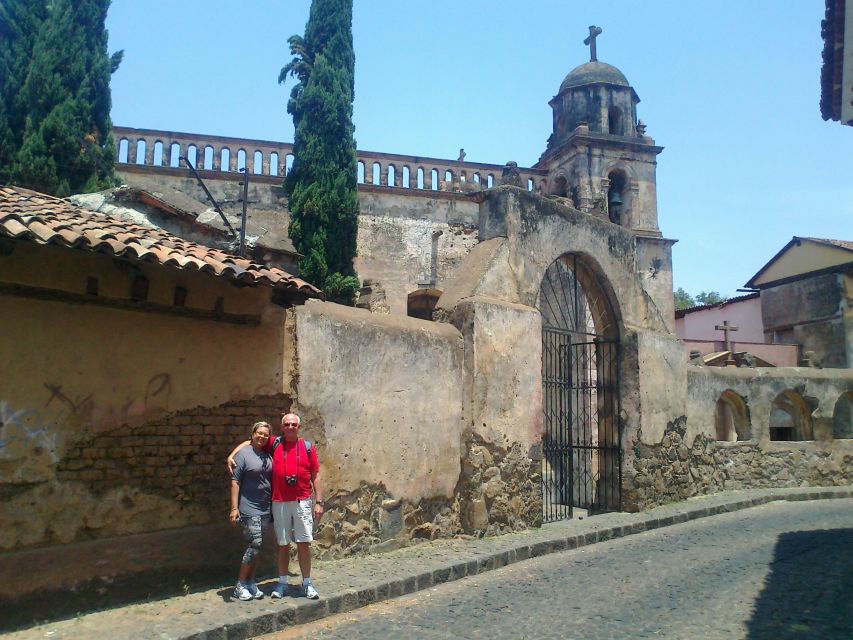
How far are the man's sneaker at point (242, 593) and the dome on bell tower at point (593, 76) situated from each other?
2227cm

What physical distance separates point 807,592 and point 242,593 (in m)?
5.20

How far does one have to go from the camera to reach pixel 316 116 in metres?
18.7

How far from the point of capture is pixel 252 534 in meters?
6.09

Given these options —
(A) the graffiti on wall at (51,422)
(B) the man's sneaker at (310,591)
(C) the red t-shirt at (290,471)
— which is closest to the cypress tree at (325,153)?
(C) the red t-shirt at (290,471)

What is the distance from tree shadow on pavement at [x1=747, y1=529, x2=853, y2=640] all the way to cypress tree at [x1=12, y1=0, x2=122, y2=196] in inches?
558

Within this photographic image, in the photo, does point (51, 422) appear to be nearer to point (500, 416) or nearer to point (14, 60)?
point (500, 416)

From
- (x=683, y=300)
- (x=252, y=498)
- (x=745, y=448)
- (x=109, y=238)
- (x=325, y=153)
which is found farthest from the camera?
(x=683, y=300)

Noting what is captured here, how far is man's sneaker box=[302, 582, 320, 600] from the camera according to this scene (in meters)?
6.06

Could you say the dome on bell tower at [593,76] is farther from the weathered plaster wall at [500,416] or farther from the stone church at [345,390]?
the weathered plaster wall at [500,416]

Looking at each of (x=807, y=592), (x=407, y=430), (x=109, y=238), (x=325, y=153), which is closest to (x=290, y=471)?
(x=407, y=430)

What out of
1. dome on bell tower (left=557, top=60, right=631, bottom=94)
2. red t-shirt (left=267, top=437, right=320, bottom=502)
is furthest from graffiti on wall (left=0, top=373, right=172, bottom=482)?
dome on bell tower (left=557, top=60, right=631, bottom=94)

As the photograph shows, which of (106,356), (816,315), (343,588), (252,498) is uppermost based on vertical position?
(816,315)

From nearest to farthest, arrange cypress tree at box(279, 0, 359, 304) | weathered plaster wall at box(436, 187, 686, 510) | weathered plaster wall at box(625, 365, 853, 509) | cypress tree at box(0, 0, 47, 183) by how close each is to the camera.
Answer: weathered plaster wall at box(436, 187, 686, 510) < weathered plaster wall at box(625, 365, 853, 509) < cypress tree at box(0, 0, 47, 183) < cypress tree at box(279, 0, 359, 304)

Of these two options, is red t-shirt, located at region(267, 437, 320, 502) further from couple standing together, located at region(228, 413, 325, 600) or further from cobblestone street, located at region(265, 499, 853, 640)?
cobblestone street, located at region(265, 499, 853, 640)
